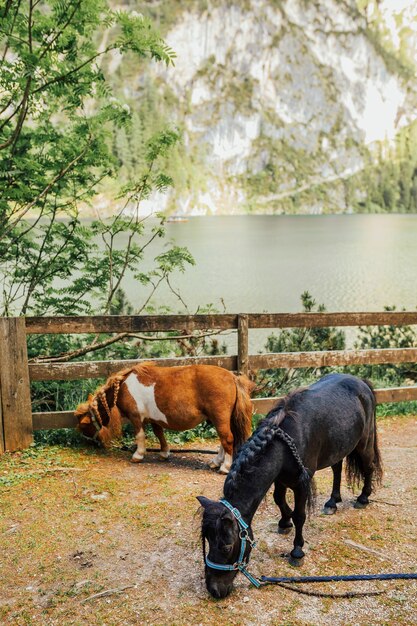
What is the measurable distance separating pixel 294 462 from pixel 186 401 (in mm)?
1892

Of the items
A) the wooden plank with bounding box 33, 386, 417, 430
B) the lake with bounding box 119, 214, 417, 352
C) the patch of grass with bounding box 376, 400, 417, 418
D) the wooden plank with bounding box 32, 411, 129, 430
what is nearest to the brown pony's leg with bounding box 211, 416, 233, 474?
the wooden plank with bounding box 33, 386, 417, 430

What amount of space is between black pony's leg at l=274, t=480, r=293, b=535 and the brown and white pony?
1252mm

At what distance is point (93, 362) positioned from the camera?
5.93 meters

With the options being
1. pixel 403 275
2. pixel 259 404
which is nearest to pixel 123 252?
pixel 259 404

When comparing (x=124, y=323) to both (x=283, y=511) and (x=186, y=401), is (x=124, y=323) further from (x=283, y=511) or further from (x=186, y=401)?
(x=283, y=511)

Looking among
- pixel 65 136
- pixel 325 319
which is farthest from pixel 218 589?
pixel 65 136

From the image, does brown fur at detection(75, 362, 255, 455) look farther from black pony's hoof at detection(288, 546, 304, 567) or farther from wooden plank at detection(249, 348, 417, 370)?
black pony's hoof at detection(288, 546, 304, 567)

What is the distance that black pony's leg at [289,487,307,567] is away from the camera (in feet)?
11.8

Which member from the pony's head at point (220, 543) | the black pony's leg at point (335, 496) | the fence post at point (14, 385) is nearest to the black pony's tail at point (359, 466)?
the black pony's leg at point (335, 496)

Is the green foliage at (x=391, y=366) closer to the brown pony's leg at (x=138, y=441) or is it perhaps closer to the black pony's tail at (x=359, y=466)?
the black pony's tail at (x=359, y=466)

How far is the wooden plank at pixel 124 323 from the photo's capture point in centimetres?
573

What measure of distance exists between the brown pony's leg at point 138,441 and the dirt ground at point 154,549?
10 centimetres

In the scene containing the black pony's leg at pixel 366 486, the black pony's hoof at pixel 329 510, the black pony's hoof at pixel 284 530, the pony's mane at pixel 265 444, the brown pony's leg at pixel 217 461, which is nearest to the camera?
the pony's mane at pixel 265 444

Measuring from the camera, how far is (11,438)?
5.64 m
